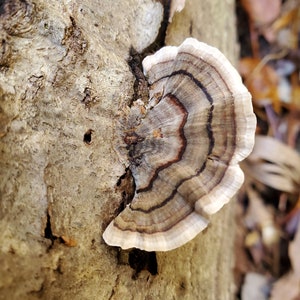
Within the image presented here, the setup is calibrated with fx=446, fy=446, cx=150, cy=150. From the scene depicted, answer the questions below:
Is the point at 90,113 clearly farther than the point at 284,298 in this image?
No

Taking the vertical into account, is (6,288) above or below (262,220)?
above

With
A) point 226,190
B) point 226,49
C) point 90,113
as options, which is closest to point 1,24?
point 90,113

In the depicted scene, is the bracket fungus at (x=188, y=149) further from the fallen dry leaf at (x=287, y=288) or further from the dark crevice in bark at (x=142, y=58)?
the fallen dry leaf at (x=287, y=288)

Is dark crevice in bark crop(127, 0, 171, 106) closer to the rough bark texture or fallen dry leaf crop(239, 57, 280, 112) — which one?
the rough bark texture

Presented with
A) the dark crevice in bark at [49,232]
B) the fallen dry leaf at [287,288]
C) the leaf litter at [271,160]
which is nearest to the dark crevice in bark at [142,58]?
the dark crevice in bark at [49,232]

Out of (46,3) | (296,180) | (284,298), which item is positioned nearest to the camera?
(46,3)

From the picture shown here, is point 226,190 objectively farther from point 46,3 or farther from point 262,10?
point 262,10
